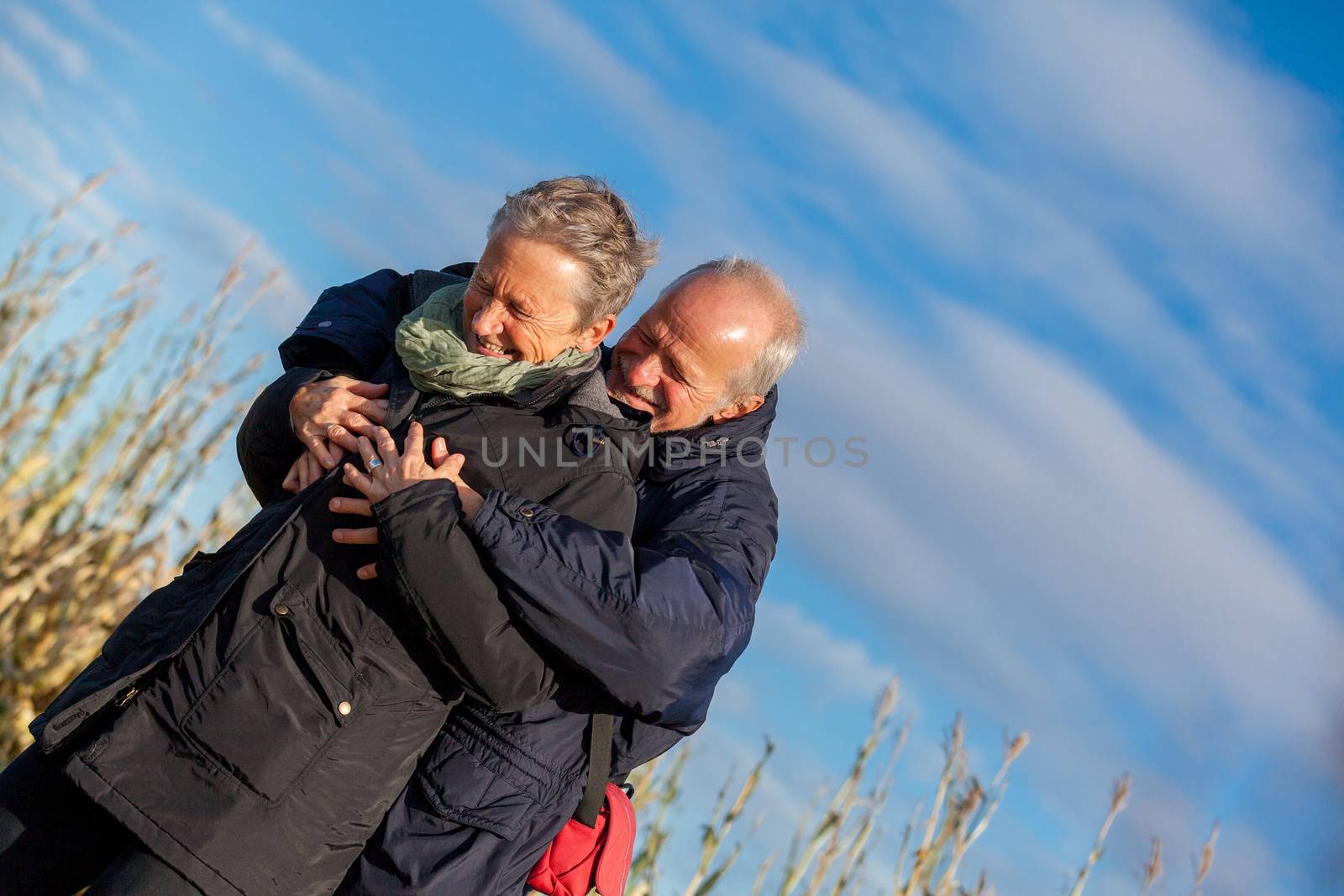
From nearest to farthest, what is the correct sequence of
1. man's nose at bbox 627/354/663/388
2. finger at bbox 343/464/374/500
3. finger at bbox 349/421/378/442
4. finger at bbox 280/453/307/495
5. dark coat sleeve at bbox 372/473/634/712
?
dark coat sleeve at bbox 372/473/634/712, finger at bbox 343/464/374/500, finger at bbox 349/421/378/442, finger at bbox 280/453/307/495, man's nose at bbox 627/354/663/388

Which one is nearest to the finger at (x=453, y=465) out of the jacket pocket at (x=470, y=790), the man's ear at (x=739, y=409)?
the jacket pocket at (x=470, y=790)

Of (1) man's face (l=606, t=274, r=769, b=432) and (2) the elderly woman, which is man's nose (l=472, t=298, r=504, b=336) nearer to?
(2) the elderly woman

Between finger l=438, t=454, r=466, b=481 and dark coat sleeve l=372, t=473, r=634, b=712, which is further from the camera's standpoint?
finger l=438, t=454, r=466, b=481

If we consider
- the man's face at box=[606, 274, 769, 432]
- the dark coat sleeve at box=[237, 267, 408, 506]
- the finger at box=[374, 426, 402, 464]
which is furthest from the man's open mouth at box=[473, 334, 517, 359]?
the man's face at box=[606, 274, 769, 432]

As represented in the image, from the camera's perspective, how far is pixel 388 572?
199 cm

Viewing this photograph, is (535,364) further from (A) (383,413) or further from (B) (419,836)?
(B) (419,836)

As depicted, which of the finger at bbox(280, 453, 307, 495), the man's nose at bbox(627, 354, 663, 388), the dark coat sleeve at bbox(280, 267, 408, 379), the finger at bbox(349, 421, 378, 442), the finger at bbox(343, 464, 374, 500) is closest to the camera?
the finger at bbox(343, 464, 374, 500)

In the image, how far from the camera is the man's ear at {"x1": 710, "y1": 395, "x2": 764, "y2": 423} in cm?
282

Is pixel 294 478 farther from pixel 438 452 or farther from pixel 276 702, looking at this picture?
pixel 276 702

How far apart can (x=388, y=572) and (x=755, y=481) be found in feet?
2.96

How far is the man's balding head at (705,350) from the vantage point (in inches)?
108

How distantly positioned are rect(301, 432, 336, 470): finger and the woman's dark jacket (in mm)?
68

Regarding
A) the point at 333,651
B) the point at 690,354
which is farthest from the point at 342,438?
the point at 690,354

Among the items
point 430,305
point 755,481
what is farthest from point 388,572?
point 755,481
